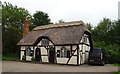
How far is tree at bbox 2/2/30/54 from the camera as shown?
36.0 m

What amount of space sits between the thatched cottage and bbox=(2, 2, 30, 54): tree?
309 inches

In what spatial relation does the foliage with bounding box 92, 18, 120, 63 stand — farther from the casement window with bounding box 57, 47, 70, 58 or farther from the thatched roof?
the casement window with bounding box 57, 47, 70, 58

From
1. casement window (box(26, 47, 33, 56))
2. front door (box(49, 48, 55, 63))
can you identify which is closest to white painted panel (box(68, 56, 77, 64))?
front door (box(49, 48, 55, 63))

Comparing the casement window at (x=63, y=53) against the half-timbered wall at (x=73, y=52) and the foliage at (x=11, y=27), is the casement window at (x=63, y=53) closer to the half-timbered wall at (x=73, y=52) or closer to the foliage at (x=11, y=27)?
the half-timbered wall at (x=73, y=52)

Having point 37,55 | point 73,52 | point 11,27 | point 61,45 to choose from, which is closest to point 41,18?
point 11,27

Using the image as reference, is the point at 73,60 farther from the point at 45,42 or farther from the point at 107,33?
the point at 107,33

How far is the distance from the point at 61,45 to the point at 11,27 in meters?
15.8

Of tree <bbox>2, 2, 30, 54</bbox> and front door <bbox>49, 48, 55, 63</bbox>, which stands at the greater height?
tree <bbox>2, 2, 30, 54</bbox>

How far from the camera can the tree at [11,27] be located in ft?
118

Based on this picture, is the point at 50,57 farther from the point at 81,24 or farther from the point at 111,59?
the point at 111,59

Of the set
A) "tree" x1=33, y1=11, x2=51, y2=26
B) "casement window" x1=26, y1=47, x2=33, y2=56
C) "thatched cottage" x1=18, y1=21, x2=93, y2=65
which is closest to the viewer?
"thatched cottage" x1=18, y1=21, x2=93, y2=65

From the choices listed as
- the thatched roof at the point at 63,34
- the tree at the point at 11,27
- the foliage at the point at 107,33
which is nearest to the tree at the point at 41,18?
the tree at the point at 11,27

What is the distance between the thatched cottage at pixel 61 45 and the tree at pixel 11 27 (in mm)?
7850

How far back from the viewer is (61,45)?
78.3 ft
